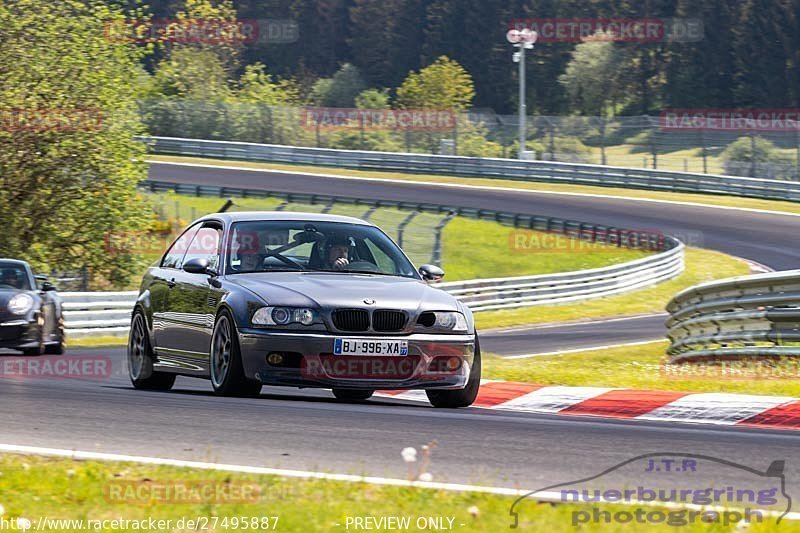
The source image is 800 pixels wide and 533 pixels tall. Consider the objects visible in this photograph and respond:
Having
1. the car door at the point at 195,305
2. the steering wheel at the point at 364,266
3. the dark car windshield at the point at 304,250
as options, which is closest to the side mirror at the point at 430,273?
the dark car windshield at the point at 304,250

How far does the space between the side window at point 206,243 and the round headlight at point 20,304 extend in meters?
5.27

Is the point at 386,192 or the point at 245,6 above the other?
the point at 245,6

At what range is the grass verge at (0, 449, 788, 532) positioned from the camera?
199 inches

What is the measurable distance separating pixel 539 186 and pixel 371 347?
4528 centimetres

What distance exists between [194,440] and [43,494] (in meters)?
1.66

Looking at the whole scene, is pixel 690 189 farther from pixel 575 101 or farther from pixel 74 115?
pixel 575 101

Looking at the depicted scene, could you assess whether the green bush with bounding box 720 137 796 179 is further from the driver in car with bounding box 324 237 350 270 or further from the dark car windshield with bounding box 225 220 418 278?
the driver in car with bounding box 324 237 350 270

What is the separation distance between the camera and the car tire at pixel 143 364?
37.4 ft

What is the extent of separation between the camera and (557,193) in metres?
51.8

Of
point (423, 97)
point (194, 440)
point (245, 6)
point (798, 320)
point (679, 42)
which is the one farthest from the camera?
point (245, 6)

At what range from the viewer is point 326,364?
9.38m

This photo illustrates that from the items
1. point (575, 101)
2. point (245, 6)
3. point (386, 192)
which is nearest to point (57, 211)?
point (386, 192)
